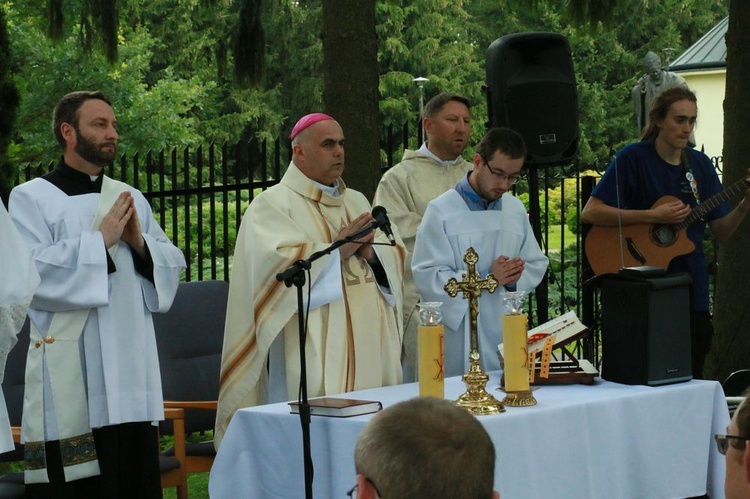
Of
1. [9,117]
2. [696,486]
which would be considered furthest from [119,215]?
[9,117]

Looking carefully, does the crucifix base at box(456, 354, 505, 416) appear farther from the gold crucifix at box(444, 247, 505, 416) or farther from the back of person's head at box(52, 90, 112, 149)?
the back of person's head at box(52, 90, 112, 149)

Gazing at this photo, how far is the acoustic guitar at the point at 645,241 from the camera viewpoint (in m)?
6.27

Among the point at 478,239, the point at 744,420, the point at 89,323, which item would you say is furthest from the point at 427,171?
the point at 744,420

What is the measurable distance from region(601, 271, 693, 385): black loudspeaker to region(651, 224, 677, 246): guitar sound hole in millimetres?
1485

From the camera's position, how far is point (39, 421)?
515 centimetres

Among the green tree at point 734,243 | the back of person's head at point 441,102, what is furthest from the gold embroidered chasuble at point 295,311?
the green tree at point 734,243

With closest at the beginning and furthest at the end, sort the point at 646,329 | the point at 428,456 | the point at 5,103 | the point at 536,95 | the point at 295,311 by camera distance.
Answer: the point at 428,456, the point at 646,329, the point at 295,311, the point at 536,95, the point at 5,103

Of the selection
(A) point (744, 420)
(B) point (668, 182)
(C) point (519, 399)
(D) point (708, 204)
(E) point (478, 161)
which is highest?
(E) point (478, 161)

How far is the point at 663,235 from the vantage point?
636 cm

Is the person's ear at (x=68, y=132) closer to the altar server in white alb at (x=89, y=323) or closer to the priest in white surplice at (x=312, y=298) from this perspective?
the altar server in white alb at (x=89, y=323)

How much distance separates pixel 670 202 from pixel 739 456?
4064mm

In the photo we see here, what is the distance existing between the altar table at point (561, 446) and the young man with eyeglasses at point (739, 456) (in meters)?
1.50

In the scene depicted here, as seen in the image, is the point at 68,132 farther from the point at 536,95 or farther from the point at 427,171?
the point at 536,95

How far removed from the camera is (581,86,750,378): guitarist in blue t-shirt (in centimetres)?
623
